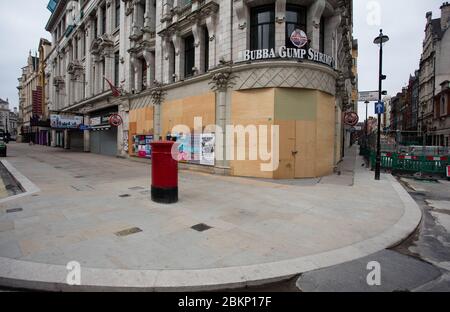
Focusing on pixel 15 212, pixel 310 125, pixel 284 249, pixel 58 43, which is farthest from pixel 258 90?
pixel 58 43

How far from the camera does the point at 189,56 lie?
16219mm

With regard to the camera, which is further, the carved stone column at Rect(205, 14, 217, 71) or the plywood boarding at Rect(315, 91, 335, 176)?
the carved stone column at Rect(205, 14, 217, 71)

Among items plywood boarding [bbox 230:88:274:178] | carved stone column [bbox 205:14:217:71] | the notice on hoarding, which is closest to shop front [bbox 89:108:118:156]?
the notice on hoarding

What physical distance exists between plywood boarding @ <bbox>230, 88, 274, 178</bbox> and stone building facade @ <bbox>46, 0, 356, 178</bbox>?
2.0 inches

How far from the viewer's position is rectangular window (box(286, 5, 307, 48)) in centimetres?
1214

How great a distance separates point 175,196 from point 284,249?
12.7 ft

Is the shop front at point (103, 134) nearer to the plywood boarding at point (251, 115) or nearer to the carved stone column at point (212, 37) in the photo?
the carved stone column at point (212, 37)

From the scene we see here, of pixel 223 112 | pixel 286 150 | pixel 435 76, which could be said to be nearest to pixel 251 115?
pixel 223 112

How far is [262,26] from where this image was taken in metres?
12.4

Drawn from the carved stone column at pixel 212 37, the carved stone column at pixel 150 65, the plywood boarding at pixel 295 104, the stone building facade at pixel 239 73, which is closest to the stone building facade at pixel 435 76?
the stone building facade at pixel 239 73

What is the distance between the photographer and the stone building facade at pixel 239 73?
1172 centimetres

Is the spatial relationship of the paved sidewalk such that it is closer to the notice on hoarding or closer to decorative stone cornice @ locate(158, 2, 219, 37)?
the notice on hoarding

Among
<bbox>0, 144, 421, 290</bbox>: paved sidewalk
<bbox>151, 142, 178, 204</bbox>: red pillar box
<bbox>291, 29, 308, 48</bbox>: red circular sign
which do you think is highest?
<bbox>291, 29, 308, 48</bbox>: red circular sign

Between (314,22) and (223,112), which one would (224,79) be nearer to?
(223,112)
